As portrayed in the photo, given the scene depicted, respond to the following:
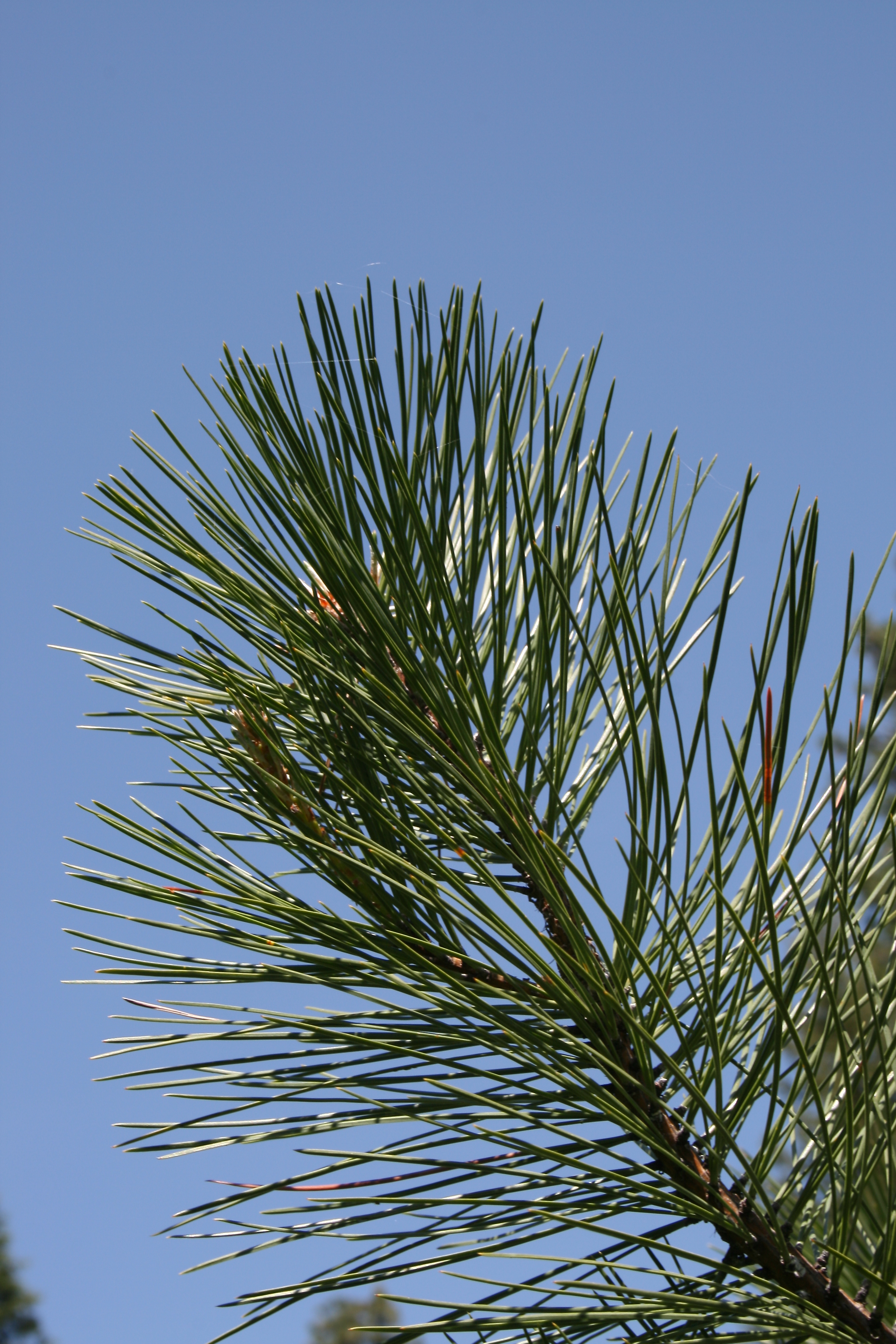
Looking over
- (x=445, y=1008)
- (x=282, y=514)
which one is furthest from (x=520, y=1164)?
(x=282, y=514)

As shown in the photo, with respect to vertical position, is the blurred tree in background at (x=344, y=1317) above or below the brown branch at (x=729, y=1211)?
below

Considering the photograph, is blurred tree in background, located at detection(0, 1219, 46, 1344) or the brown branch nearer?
the brown branch

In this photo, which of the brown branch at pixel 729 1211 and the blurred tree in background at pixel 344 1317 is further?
the blurred tree in background at pixel 344 1317

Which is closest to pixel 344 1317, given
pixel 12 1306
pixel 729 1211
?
pixel 12 1306

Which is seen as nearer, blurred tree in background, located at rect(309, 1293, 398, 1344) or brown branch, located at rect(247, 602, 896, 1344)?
brown branch, located at rect(247, 602, 896, 1344)

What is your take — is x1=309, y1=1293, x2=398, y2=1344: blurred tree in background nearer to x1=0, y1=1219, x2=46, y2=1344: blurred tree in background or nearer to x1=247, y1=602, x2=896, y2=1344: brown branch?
x1=0, y1=1219, x2=46, y2=1344: blurred tree in background

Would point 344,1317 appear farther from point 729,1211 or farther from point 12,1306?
point 729,1211

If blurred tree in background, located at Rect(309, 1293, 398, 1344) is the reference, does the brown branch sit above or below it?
above

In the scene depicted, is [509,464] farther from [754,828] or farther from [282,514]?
[754,828]

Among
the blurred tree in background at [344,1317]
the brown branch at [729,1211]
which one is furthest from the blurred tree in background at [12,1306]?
the brown branch at [729,1211]

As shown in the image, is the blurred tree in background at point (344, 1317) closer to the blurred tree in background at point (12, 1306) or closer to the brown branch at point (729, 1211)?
the blurred tree in background at point (12, 1306)

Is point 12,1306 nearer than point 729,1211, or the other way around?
point 729,1211

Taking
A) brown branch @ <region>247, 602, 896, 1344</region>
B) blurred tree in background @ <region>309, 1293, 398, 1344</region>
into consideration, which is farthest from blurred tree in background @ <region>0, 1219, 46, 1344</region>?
brown branch @ <region>247, 602, 896, 1344</region>

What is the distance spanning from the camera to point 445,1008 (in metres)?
0.88
